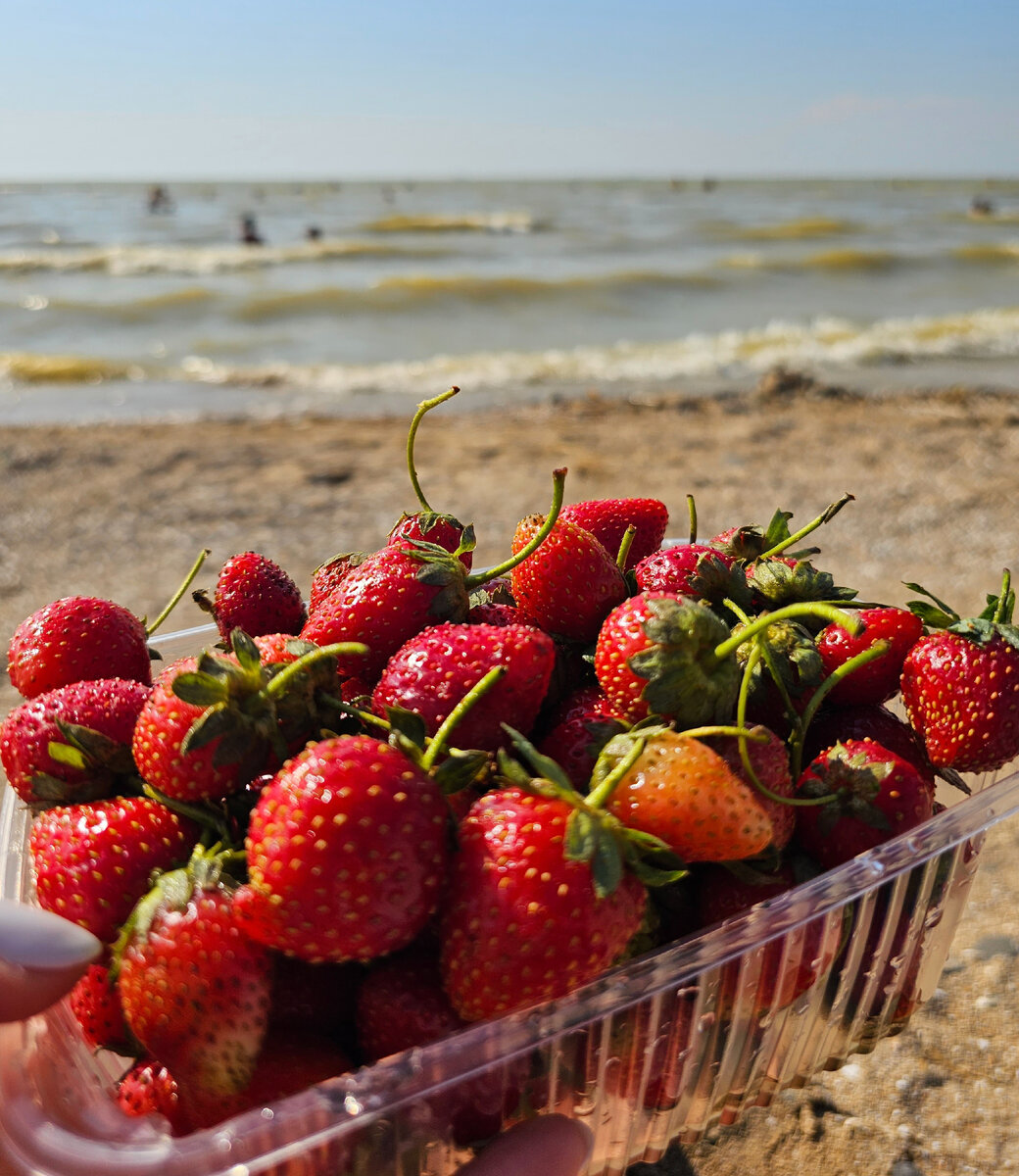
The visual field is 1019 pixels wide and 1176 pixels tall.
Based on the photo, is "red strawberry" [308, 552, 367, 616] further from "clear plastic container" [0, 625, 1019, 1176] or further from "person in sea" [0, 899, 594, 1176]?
"person in sea" [0, 899, 594, 1176]

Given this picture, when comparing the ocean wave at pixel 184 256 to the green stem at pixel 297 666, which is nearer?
the green stem at pixel 297 666

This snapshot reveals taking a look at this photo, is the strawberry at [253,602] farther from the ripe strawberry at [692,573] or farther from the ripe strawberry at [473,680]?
the ripe strawberry at [692,573]

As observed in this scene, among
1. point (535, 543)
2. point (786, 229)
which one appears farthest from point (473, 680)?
point (786, 229)

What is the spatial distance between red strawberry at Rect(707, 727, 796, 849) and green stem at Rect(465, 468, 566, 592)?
266 mm

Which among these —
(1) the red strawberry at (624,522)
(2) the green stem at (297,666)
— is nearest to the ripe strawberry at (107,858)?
(2) the green stem at (297,666)

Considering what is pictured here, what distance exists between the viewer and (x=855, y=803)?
90 cm

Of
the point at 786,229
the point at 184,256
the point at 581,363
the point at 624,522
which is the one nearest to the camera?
the point at 624,522

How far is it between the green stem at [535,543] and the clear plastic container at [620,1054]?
0.39m

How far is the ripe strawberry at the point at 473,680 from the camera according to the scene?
34.3 inches

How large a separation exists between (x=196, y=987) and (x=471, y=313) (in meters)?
8.50

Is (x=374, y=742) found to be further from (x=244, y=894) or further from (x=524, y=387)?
(x=524, y=387)

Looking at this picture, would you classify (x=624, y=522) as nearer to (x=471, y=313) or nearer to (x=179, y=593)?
(x=179, y=593)

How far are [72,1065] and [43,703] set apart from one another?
331mm

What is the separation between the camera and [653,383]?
6.18 metres
